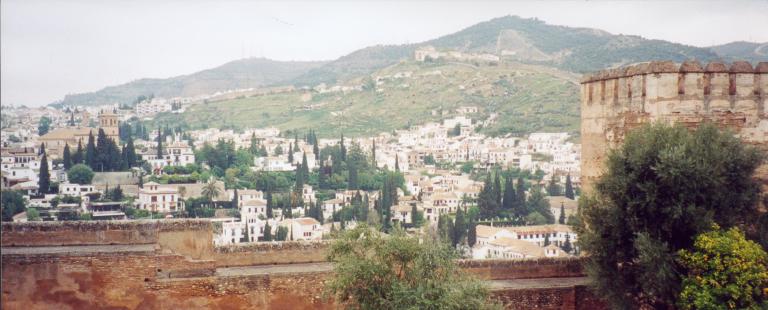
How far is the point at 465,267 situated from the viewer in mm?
9016

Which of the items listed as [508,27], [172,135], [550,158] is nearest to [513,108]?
[550,158]

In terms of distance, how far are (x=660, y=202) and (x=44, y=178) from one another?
45349 mm

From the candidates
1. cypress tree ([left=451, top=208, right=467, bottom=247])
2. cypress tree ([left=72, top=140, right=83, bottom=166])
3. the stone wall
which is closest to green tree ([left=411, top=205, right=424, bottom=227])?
cypress tree ([left=451, top=208, right=467, bottom=247])

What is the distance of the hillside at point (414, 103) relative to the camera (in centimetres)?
11881

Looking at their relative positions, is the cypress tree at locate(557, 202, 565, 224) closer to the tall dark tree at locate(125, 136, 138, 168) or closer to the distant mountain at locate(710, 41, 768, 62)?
the distant mountain at locate(710, 41, 768, 62)

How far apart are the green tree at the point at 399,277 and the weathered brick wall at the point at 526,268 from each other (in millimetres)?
1707

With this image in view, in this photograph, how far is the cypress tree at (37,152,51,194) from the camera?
140 feet

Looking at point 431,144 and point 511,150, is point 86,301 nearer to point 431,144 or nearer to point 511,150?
point 511,150

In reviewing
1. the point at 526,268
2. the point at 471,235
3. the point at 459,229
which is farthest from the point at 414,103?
the point at 526,268

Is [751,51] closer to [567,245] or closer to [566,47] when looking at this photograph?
[567,245]

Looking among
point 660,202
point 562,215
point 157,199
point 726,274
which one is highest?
point 660,202

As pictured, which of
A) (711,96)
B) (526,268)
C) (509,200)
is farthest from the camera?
(509,200)

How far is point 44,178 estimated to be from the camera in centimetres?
4475

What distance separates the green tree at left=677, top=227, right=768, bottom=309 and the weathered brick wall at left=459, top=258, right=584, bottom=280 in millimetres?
2361
